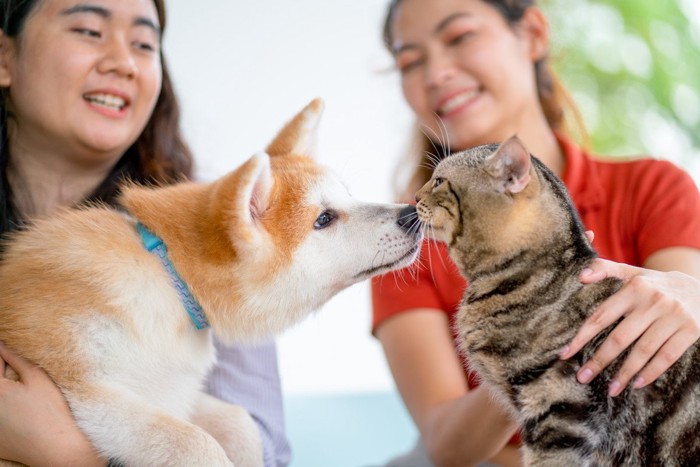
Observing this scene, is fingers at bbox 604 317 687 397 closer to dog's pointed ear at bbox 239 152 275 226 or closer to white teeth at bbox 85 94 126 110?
dog's pointed ear at bbox 239 152 275 226

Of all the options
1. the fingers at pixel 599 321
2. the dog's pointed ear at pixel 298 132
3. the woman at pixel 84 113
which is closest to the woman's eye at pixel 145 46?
the woman at pixel 84 113

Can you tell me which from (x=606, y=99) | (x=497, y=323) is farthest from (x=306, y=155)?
(x=606, y=99)

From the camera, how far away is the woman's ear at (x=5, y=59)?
1641 mm

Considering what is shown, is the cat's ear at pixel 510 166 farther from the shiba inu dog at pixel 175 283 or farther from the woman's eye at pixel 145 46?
the woman's eye at pixel 145 46

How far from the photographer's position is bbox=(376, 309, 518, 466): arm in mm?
1362

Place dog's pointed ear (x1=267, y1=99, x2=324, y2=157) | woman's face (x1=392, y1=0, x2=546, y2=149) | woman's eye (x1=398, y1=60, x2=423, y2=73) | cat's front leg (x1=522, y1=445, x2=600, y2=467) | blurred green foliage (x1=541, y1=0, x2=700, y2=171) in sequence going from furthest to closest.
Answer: blurred green foliage (x1=541, y1=0, x2=700, y2=171), woman's eye (x1=398, y1=60, x2=423, y2=73), woman's face (x1=392, y1=0, x2=546, y2=149), dog's pointed ear (x1=267, y1=99, x2=324, y2=157), cat's front leg (x1=522, y1=445, x2=600, y2=467)

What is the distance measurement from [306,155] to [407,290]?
460mm

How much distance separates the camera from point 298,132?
1455 millimetres

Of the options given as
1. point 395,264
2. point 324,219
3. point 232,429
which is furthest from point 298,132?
point 232,429

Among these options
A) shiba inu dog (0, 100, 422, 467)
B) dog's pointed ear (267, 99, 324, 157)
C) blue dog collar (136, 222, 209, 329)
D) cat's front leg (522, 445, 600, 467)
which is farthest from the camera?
dog's pointed ear (267, 99, 324, 157)

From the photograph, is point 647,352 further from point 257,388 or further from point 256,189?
point 257,388

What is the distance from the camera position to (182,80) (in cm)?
339

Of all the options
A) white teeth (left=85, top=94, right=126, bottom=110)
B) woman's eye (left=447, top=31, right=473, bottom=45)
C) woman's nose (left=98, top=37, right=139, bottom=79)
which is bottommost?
woman's eye (left=447, top=31, right=473, bottom=45)

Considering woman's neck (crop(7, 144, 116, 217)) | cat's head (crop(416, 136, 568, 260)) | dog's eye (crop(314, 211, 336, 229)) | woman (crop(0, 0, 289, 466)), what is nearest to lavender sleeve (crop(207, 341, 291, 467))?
woman (crop(0, 0, 289, 466))
